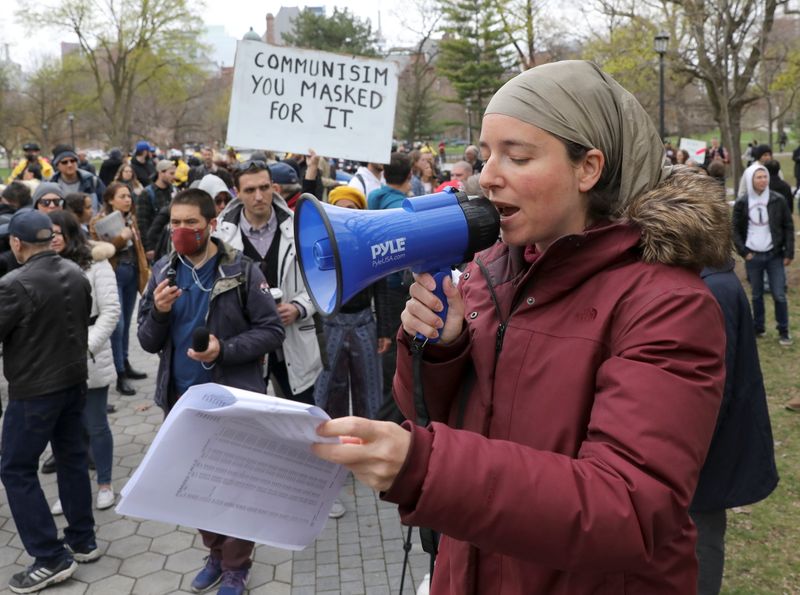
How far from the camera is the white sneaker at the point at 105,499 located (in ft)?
15.2

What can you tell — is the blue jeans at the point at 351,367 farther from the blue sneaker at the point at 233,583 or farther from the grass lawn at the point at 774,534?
the grass lawn at the point at 774,534

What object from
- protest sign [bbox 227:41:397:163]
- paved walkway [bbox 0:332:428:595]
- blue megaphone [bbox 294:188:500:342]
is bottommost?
paved walkway [bbox 0:332:428:595]

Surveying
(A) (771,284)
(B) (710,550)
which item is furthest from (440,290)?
(A) (771,284)

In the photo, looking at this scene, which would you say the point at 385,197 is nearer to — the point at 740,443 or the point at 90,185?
the point at 740,443

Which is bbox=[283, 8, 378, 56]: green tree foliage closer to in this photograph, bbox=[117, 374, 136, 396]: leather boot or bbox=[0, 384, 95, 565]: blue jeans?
bbox=[117, 374, 136, 396]: leather boot

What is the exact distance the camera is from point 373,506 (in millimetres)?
4676

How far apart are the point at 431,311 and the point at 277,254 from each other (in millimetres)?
3124

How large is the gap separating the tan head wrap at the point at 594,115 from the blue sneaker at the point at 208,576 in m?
3.25

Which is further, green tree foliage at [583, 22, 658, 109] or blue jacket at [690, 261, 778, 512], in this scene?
green tree foliage at [583, 22, 658, 109]

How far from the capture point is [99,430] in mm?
4617

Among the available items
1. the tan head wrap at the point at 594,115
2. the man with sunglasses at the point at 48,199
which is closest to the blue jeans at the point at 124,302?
the man with sunglasses at the point at 48,199

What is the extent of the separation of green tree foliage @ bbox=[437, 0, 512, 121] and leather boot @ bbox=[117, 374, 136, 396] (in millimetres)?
37106

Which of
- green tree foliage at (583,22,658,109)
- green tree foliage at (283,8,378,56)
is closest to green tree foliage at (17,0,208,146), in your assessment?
green tree foliage at (283,8,378,56)

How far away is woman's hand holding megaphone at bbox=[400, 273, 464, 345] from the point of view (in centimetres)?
146
